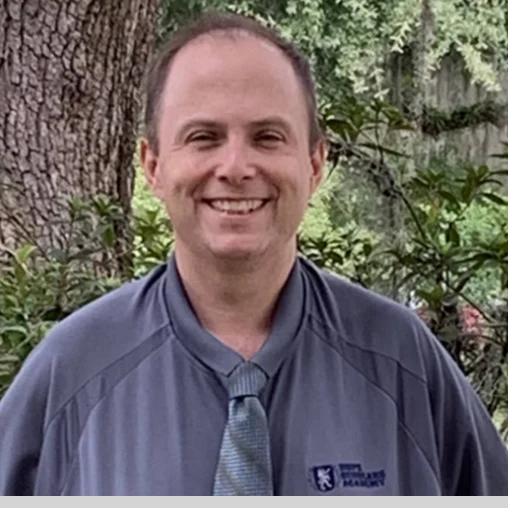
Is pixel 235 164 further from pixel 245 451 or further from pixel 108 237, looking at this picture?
pixel 108 237

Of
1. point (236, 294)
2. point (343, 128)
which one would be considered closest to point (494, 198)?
point (343, 128)

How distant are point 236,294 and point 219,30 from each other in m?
0.24

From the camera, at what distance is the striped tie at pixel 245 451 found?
0.89 m

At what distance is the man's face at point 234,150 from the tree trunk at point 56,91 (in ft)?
3.60

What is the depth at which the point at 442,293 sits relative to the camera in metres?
1.45

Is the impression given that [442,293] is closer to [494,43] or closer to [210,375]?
[210,375]

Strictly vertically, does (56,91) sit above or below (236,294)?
above

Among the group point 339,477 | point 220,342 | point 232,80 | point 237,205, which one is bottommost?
point 339,477

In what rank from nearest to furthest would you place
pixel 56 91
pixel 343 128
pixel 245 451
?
1. pixel 245 451
2. pixel 343 128
3. pixel 56 91

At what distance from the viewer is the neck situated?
0.96 metres

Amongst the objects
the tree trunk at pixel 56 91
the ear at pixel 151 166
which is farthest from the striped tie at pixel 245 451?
the tree trunk at pixel 56 91

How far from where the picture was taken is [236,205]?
0.93 meters

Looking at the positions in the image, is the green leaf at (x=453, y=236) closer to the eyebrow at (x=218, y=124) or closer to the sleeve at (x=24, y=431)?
the eyebrow at (x=218, y=124)

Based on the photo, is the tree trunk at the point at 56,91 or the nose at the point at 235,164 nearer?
the nose at the point at 235,164
